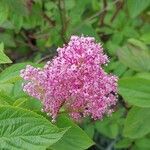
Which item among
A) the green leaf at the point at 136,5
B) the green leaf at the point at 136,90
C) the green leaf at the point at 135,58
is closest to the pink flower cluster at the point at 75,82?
the green leaf at the point at 136,90

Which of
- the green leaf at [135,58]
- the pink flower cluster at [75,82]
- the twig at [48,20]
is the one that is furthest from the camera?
the twig at [48,20]

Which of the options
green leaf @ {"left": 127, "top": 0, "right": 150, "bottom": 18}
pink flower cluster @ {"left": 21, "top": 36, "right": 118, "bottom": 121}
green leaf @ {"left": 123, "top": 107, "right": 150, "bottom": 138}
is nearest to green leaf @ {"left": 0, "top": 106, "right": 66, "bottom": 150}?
pink flower cluster @ {"left": 21, "top": 36, "right": 118, "bottom": 121}

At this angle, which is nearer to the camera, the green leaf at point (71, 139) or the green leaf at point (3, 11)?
the green leaf at point (71, 139)

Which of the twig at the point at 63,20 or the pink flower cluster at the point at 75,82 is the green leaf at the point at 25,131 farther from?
the twig at the point at 63,20

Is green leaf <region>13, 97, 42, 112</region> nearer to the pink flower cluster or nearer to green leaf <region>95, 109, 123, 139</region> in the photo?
the pink flower cluster

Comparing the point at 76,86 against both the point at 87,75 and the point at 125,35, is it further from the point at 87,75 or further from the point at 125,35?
the point at 125,35
